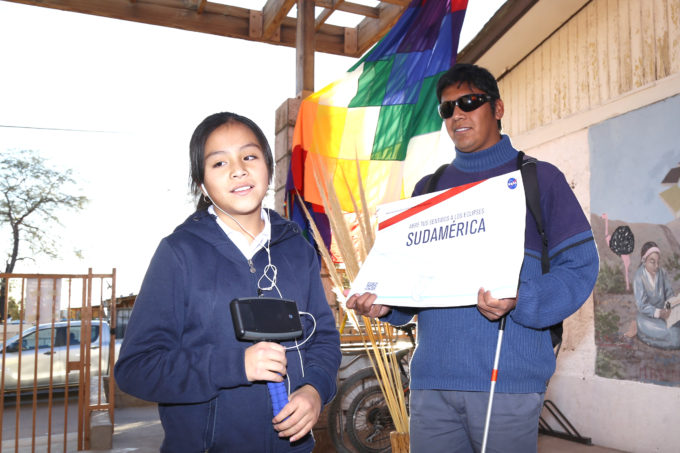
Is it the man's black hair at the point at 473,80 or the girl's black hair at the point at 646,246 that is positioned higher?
the man's black hair at the point at 473,80

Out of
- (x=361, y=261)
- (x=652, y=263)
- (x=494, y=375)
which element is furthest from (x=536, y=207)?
(x=652, y=263)

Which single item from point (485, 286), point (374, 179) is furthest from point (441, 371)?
point (374, 179)

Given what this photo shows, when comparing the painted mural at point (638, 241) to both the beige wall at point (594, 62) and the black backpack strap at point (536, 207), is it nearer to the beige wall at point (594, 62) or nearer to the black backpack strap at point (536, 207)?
the beige wall at point (594, 62)

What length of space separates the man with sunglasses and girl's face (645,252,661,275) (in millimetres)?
3252

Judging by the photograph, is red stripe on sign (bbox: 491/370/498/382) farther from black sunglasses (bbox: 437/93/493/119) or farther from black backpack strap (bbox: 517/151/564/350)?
black sunglasses (bbox: 437/93/493/119)

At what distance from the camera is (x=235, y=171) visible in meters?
1.39

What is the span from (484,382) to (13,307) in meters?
30.0

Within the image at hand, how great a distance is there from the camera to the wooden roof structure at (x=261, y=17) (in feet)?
14.3

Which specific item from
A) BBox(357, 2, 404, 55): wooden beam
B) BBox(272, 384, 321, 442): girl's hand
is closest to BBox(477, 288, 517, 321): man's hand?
BBox(272, 384, 321, 442): girl's hand

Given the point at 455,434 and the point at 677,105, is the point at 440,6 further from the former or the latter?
the point at 455,434

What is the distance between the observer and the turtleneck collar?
1835 millimetres

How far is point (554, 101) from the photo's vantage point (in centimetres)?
550

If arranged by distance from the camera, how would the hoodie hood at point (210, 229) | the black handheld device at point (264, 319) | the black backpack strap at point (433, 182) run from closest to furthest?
the black handheld device at point (264, 319) < the hoodie hood at point (210, 229) < the black backpack strap at point (433, 182)

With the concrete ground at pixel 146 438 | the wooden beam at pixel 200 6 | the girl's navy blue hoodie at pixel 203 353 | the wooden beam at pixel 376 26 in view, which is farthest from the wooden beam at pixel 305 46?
the girl's navy blue hoodie at pixel 203 353
